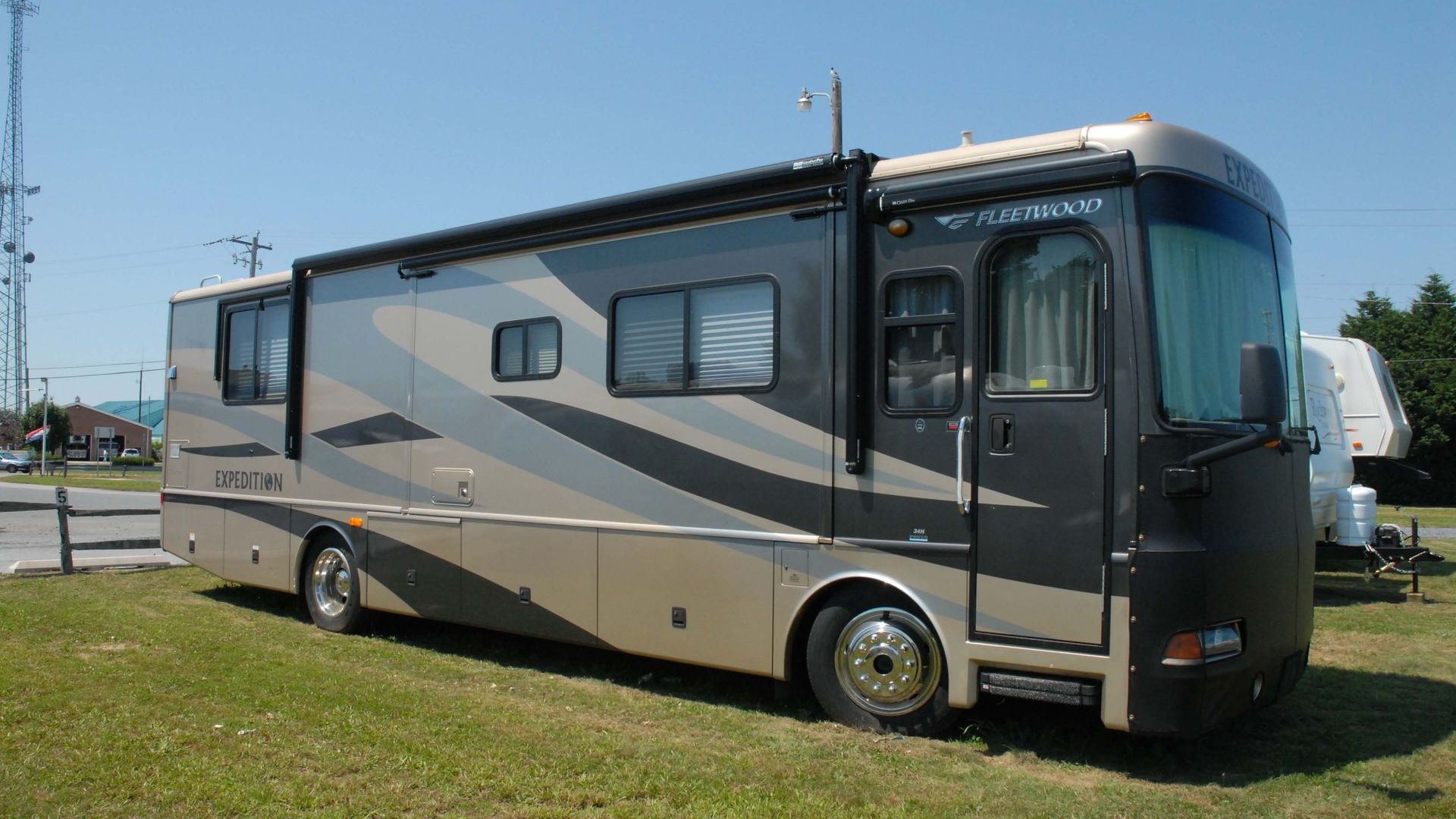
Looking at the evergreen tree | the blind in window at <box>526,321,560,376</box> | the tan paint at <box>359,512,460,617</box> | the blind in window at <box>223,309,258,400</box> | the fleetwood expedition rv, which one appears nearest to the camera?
the fleetwood expedition rv

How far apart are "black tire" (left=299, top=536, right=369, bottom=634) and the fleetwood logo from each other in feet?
19.9

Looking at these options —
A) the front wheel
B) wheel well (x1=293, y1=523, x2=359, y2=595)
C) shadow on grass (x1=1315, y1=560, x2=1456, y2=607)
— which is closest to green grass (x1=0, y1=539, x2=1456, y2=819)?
the front wheel

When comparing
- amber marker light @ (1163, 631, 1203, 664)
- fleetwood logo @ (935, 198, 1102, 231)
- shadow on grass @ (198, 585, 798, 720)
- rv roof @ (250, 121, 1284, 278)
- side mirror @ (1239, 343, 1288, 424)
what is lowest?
shadow on grass @ (198, 585, 798, 720)

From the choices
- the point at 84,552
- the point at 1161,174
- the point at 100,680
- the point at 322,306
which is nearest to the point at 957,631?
the point at 1161,174

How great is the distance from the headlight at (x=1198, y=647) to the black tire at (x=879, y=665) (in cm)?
121

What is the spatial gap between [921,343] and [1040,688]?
192cm

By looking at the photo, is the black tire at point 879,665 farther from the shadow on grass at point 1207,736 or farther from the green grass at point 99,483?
the green grass at point 99,483

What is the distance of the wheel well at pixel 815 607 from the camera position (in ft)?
20.8

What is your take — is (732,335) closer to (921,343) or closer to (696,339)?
(696,339)

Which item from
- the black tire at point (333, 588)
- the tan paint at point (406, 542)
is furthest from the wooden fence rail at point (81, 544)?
the tan paint at point (406, 542)

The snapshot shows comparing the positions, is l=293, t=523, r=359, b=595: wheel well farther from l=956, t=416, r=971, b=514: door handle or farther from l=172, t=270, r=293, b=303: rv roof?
l=956, t=416, r=971, b=514: door handle

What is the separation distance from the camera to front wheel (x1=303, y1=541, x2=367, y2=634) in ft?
32.0

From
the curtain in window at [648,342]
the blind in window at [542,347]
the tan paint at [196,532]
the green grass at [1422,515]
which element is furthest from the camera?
the green grass at [1422,515]

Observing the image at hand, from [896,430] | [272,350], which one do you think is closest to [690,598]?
[896,430]
